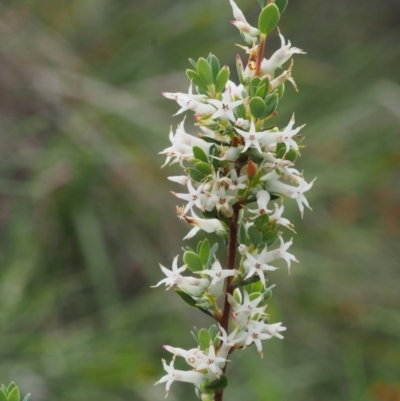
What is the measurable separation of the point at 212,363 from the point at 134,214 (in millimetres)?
1809

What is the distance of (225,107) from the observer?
0.67 m

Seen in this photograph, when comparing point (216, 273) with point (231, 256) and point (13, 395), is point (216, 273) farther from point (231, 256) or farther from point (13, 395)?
point (13, 395)

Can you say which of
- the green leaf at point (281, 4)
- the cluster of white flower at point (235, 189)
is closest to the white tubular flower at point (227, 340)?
the cluster of white flower at point (235, 189)

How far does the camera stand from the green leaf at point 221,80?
2.29 ft

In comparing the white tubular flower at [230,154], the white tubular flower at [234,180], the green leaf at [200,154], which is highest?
the green leaf at [200,154]

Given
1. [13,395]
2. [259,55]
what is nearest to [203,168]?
[259,55]

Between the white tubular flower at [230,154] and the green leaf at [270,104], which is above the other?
the green leaf at [270,104]

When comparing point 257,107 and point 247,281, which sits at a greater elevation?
point 257,107

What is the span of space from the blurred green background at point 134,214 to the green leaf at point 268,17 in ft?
3.76

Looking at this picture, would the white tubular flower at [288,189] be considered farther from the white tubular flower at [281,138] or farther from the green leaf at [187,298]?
the green leaf at [187,298]

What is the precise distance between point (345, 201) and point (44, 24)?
1649 mm

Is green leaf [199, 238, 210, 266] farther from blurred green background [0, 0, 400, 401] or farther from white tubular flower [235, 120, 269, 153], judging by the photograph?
blurred green background [0, 0, 400, 401]

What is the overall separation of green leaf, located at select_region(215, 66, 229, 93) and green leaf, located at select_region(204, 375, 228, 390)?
288 mm

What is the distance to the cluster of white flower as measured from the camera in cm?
66
